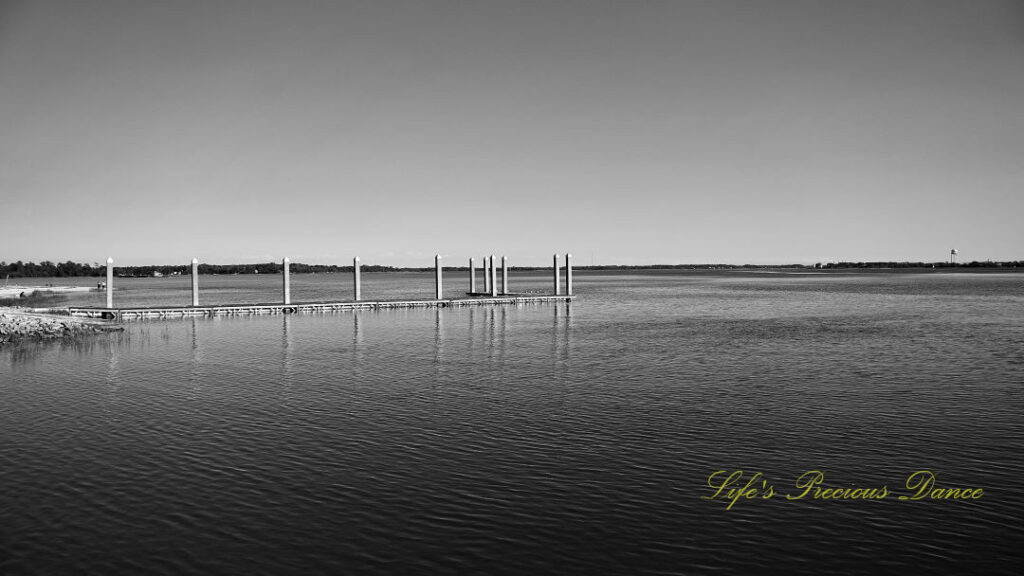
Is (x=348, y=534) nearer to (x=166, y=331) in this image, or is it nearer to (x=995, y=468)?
(x=995, y=468)

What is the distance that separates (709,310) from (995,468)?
138 feet

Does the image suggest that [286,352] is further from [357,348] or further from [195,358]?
[195,358]

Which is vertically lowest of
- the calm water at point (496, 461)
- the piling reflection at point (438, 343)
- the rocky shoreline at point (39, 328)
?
the calm water at point (496, 461)

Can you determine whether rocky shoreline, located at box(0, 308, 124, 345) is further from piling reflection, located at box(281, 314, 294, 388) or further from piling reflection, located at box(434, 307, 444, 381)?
piling reflection, located at box(434, 307, 444, 381)

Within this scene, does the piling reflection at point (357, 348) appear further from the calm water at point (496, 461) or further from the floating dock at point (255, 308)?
the floating dock at point (255, 308)

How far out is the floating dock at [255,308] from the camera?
39500mm

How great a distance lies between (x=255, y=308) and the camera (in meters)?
44.4

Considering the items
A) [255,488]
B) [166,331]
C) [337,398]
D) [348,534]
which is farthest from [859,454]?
[166,331]

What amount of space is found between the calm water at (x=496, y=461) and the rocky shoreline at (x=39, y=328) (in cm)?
490

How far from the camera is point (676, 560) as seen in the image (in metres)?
8.23

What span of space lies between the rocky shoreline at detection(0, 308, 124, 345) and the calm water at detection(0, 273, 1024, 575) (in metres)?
4.90

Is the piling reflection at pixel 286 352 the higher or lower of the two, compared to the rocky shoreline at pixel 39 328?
lower

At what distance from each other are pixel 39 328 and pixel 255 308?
15.1 m

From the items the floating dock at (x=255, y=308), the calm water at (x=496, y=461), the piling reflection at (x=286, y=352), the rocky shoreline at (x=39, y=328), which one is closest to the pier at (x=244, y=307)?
the floating dock at (x=255, y=308)
